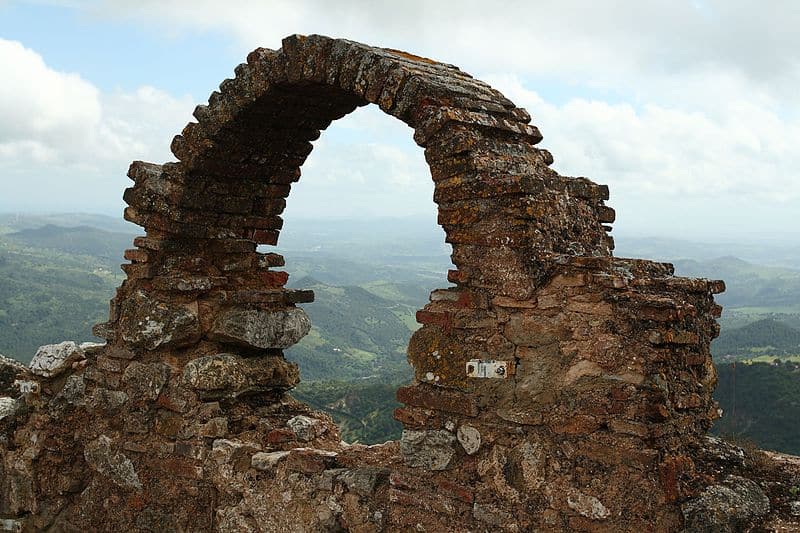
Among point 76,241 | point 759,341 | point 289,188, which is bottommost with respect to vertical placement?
point 76,241

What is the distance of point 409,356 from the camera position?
4.43 metres

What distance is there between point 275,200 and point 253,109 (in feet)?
3.55

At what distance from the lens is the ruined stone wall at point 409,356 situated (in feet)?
12.6

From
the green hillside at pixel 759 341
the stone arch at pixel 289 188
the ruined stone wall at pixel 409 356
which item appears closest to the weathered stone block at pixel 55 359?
the ruined stone wall at pixel 409 356

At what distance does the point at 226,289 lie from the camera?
602 centimetres

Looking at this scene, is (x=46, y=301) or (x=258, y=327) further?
(x=46, y=301)

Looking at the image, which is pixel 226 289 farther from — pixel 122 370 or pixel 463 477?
pixel 463 477

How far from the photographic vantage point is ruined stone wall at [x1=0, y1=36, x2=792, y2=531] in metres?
3.83

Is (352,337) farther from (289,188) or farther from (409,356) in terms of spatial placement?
(409,356)

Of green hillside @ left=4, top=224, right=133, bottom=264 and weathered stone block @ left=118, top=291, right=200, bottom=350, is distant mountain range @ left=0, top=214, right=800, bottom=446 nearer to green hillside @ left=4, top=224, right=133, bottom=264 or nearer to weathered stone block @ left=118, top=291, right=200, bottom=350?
green hillside @ left=4, top=224, right=133, bottom=264

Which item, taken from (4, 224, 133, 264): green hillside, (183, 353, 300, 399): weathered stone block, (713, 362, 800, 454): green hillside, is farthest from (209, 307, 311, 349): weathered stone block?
(4, 224, 133, 264): green hillside

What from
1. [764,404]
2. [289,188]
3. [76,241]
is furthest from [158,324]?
[76,241]

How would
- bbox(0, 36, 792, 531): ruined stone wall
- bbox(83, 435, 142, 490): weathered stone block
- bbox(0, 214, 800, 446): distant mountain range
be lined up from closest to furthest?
bbox(0, 36, 792, 531): ruined stone wall, bbox(83, 435, 142, 490): weathered stone block, bbox(0, 214, 800, 446): distant mountain range

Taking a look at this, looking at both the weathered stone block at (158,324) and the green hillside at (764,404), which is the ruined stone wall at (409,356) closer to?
the weathered stone block at (158,324)
